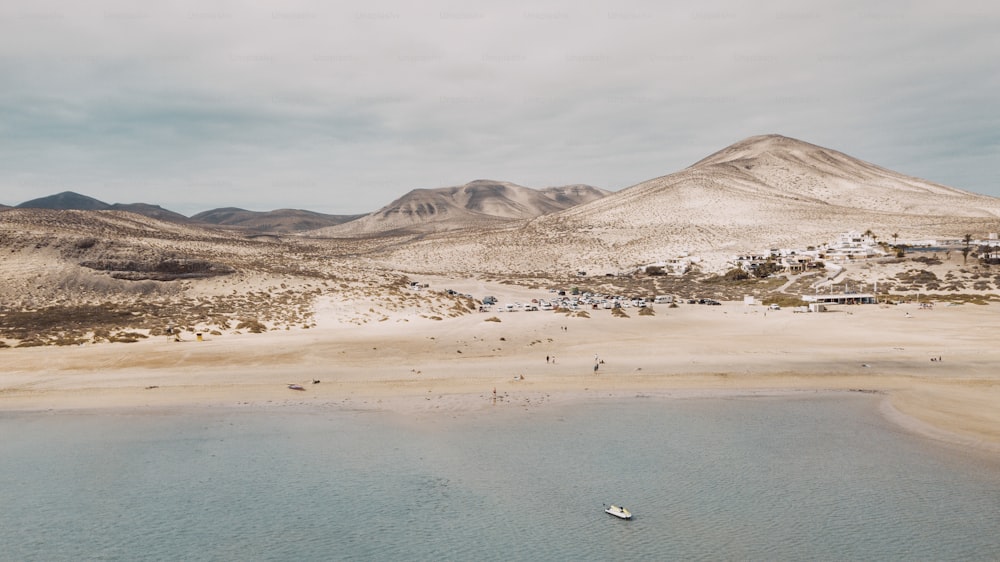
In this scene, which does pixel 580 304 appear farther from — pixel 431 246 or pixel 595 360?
pixel 431 246

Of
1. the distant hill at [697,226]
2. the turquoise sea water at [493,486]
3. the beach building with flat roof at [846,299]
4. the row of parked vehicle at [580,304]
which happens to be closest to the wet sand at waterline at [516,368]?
the turquoise sea water at [493,486]

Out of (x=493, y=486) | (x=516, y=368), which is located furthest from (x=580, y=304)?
(x=493, y=486)

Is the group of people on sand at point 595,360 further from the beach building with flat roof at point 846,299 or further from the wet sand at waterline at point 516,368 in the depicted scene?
the beach building with flat roof at point 846,299

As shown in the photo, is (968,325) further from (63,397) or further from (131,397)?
(63,397)

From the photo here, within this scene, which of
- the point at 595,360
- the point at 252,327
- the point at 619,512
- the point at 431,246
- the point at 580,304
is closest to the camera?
the point at 619,512

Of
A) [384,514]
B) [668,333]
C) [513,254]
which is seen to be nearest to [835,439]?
[384,514]

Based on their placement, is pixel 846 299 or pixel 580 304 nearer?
pixel 580 304

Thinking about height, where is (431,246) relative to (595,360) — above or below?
above
